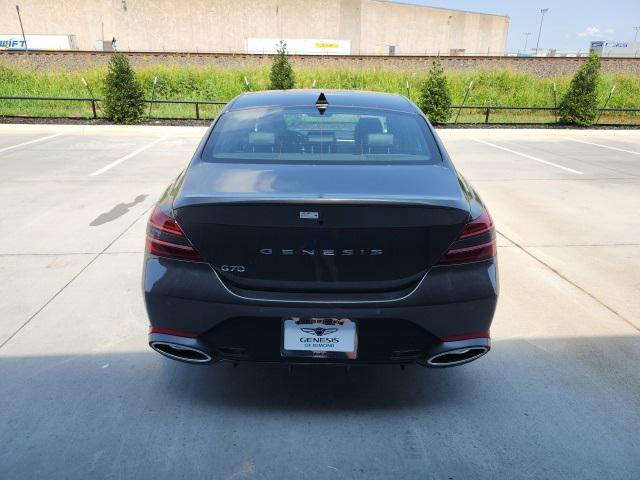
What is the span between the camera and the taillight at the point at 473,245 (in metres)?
2.15

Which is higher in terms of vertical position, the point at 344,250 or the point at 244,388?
the point at 344,250

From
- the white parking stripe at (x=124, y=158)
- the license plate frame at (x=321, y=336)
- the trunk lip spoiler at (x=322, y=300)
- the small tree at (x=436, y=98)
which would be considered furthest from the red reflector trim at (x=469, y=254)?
the small tree at (x=436, y=98)

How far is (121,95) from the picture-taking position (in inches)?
611

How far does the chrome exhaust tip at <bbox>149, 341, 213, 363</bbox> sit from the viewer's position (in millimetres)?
2275

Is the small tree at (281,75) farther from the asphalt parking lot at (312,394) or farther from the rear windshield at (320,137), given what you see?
the rear windshield at (320,137)

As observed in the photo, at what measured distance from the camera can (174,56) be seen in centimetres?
3241

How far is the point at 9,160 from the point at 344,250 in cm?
972

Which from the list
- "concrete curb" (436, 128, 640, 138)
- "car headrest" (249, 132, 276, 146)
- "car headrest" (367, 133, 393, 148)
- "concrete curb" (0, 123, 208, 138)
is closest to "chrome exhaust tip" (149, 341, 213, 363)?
"car headrest" (249, 132, 276, 146)

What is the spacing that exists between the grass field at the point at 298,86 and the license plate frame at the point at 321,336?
1725cm

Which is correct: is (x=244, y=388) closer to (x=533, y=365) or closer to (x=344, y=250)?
(x=344, y=250)

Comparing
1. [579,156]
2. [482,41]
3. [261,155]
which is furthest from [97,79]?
[482,41]

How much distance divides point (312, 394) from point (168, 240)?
45.9 inches

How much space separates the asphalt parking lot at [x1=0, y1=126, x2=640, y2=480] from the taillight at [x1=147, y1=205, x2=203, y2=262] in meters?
0.90

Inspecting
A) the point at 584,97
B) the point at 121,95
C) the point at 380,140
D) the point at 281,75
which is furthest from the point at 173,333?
the point at 584,97
